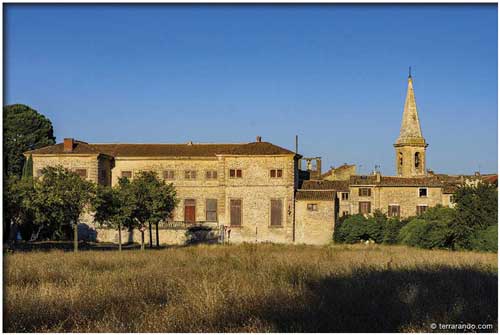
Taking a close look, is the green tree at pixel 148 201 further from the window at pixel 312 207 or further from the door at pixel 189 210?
the window at pixel 312 207


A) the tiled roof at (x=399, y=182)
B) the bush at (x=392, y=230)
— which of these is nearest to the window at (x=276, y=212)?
the tiled roof at (x=399, y=182)

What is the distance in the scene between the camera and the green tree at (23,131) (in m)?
49.6

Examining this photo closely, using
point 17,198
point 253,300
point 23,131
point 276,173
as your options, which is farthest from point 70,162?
point 253,300

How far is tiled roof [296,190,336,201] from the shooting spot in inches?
1556

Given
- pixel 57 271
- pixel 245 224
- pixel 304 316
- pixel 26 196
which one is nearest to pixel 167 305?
pixel 304 316

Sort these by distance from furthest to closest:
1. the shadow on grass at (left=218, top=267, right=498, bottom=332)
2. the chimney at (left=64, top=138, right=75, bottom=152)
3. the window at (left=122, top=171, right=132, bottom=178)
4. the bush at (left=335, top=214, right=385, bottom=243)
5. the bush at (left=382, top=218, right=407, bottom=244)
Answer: the window at (left=122, top=171, right=132, bottom=178)
the chimney at (left=64, top=138, right=75, bottom=152)
the bush at (left=335, top=214, right=385, bottom=243)
the bush at (left=382, top=218, right=407, bottom=244)
the shadow on grass at (left=218, top=267, right=498, bottom=332)

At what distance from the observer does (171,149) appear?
139 ft

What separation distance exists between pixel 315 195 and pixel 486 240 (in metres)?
13.1

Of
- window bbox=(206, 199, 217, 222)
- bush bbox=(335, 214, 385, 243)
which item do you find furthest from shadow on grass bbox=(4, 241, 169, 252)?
bush bbox=(335, 214, 385, 243)

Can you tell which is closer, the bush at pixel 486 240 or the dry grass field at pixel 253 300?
the dry grass field at pixel 253 300

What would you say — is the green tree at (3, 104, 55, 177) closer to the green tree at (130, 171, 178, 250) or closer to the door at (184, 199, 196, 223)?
the door at (184, 199, 196, 223)

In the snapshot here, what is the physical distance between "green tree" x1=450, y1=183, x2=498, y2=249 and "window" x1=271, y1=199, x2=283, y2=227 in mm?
11617

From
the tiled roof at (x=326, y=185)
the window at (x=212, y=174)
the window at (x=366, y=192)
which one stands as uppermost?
the window at (x=212, y=174)

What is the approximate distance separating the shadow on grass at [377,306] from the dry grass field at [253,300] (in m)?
0.01
